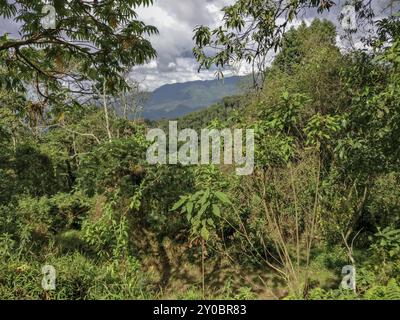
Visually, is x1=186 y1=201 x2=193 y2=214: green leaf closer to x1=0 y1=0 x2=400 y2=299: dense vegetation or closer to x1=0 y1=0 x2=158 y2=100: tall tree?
x1=0 y1=0 x2=400 y2=299: dense vegetation

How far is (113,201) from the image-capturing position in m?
6.02
